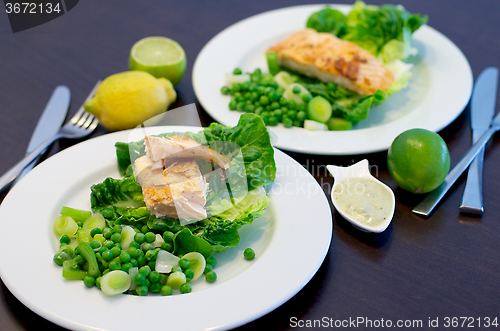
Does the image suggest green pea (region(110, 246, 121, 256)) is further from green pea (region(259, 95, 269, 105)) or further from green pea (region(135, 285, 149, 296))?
green pea (region(259, 95, 269, 105))

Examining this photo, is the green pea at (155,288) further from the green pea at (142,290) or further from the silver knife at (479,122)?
the silver knife at (479,122)

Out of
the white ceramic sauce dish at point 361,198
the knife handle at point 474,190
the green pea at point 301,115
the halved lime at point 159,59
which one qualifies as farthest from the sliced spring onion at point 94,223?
the knife handle at point 474,190

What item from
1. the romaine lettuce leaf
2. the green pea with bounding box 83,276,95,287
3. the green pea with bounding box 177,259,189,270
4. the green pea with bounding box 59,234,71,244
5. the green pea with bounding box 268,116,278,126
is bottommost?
A: the green pea with bounding box 268,116,278,126

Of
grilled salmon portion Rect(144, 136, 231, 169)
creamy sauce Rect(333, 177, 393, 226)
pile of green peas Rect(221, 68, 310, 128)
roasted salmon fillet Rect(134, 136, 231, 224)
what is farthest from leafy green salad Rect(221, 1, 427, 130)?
roasted salmon fillet Rect(134, 136, 231, 224)

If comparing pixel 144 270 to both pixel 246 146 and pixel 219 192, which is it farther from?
pixel 246 146

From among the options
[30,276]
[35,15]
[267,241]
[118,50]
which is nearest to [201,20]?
[118,50]

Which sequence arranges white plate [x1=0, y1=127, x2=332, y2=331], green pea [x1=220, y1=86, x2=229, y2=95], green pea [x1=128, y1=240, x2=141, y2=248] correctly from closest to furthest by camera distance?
white plate [x1=0, y1=127, x2=332, y2=331], green pea [x1=128, y1=240, x2=141, y2=248], green pea [x1=220, y1=86, x2=229, y2=95]

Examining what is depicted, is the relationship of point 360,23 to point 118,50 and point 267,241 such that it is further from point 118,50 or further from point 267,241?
point 267,241
